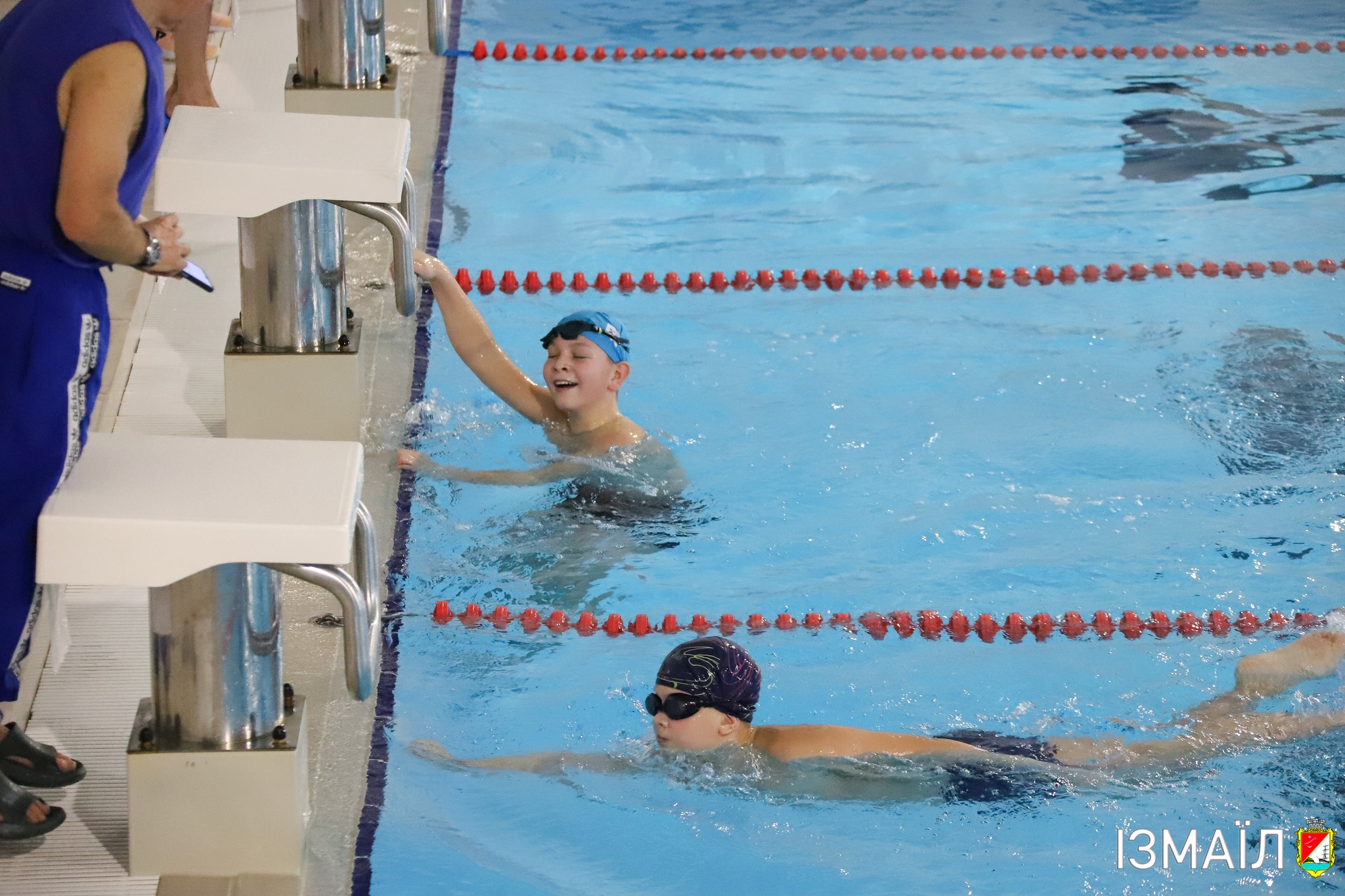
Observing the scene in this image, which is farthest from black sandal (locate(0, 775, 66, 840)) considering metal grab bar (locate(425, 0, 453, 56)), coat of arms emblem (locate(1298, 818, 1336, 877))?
metal grab bar (locate(425, 0, 453, 56))

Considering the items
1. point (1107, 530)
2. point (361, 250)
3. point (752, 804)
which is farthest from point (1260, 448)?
point (361, 250)

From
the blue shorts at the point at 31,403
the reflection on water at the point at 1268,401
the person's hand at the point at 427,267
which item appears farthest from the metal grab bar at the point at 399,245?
the reflection on water at the point at 1268,401

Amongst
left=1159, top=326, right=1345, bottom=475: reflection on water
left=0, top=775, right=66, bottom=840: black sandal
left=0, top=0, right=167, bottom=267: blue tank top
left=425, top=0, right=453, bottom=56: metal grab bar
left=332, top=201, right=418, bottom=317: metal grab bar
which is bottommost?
left=0, top=775, right=66, bottom=840: black sandal

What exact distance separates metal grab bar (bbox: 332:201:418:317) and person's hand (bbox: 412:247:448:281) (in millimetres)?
396

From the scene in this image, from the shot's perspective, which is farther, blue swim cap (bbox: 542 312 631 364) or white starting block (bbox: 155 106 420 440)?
blue swim cap (bbox: 542 312 631 364)

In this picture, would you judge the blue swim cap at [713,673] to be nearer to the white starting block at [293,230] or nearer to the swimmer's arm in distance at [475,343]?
the white starting block at [293,230]

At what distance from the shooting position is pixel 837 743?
3.13m

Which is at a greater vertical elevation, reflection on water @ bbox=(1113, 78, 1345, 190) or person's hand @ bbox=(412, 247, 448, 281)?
reflection on water @ bbox=(1113, 78, 1345, 190)

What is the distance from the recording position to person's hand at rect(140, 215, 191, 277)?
268cm

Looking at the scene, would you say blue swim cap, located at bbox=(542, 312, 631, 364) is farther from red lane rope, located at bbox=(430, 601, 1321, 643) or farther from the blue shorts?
the blue shorts

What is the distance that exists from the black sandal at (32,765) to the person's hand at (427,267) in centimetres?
163

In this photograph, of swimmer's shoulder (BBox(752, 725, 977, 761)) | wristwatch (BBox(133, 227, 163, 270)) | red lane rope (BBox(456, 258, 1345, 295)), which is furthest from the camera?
red lane rope (BBox(456, 258, 1345, 295))

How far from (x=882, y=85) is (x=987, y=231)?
4.91 ft

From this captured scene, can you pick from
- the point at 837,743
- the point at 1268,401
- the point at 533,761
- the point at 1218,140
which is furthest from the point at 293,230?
the point at 1218,140
